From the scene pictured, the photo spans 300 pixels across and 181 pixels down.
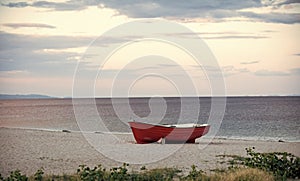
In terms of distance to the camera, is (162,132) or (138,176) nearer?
(138,176)

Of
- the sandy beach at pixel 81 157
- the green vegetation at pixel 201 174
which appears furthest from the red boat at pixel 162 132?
the green vegetation at pixel 201 174

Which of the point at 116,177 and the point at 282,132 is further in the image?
the point at 282,132

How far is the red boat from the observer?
870 inches

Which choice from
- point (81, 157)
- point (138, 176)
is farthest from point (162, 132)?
point (138, 176)

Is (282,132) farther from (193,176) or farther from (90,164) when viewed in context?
(193,176)

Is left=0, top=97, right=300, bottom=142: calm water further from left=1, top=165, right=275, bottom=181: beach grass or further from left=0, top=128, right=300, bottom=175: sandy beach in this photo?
left=1, top=165, right=275, bottom=181: beach grass

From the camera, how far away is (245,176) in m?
10.3

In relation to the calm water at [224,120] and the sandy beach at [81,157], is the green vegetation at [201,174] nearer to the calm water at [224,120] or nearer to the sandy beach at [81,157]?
the sandy beach at [81,157]

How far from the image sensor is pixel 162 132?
22.1 m

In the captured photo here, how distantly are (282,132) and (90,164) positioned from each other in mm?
27360

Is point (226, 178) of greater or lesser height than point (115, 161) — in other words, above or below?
above

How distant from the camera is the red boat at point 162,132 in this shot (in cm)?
2209

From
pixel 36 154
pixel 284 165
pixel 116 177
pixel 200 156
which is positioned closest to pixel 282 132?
pixel 200 156

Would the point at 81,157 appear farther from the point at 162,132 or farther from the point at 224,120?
the point at 224,120
